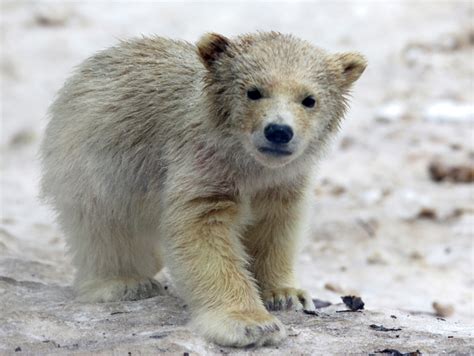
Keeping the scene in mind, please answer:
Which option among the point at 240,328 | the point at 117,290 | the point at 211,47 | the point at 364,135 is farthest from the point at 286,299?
the point at 364,135

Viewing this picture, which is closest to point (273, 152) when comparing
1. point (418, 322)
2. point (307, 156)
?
point (307, 156)

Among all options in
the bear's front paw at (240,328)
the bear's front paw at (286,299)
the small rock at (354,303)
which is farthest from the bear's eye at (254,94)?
the small rock at (354,303)

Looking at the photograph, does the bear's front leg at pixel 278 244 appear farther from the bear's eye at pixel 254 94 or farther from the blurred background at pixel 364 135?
the bear's eye at pixel 254 94

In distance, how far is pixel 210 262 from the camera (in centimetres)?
520

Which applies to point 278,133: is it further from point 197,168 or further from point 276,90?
point 197,168

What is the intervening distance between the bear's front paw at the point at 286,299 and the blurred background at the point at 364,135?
87 cm

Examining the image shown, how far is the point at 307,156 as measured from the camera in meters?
5.45

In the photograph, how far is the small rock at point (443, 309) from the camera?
6.89 metres

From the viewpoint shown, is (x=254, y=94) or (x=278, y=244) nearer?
(x=254, y=94)

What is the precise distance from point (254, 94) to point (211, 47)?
46 centimetres

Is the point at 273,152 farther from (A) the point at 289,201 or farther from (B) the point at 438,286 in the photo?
(B) the point at 438,286

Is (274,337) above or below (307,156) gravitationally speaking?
below

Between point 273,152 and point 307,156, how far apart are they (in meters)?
0.49

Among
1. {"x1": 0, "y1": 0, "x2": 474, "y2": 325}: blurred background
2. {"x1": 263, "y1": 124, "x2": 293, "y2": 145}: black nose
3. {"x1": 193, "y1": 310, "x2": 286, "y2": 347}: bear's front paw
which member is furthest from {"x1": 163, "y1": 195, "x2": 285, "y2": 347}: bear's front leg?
{"x1": 0, "y1": 0, "x2": 474, "y2": 325}: blurred background
